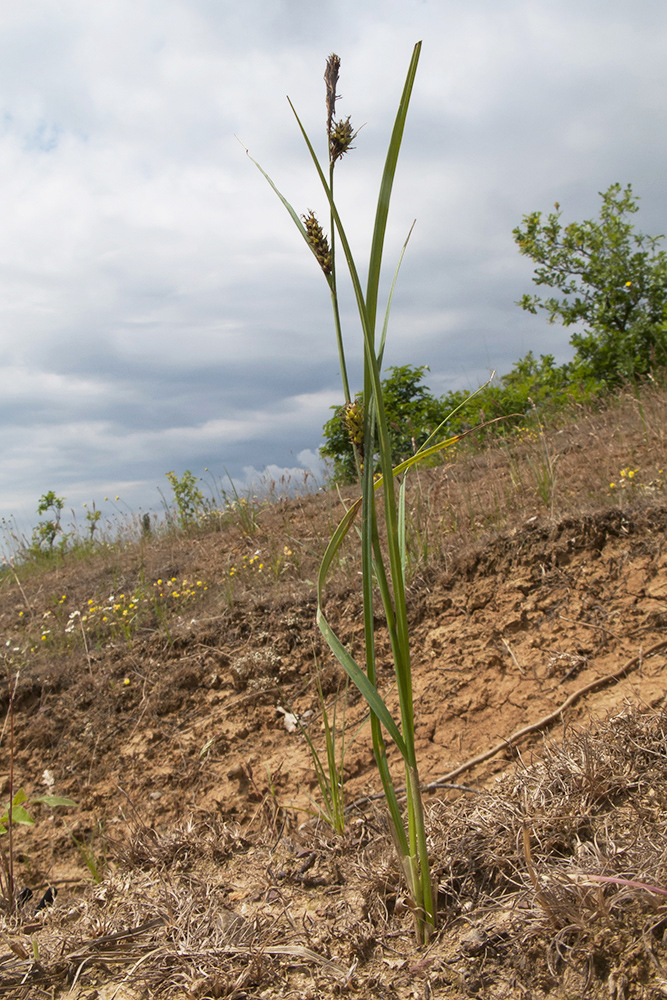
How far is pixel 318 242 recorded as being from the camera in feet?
4.13

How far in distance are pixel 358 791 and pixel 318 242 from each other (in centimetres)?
188

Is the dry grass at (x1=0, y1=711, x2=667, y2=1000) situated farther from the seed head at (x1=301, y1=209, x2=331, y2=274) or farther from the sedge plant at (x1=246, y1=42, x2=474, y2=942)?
the seed head at (x1=301, y1=209, x2=331, y2=274)

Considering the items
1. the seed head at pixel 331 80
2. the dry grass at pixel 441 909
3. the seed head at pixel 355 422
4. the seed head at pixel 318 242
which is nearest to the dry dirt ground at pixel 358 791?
the dry grass at pixel 441 909

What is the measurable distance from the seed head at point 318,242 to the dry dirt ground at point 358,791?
4.53 ft

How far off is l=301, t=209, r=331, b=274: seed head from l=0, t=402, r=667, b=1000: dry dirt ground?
1.38 metres

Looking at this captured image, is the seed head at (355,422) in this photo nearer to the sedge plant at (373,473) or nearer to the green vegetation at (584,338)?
the sedge plant at (373,473)

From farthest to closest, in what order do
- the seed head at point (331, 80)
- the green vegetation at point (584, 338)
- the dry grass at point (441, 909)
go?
the green vegetation at point (584, 338) < the dry grass at point (441, 909) < the seed head at point (331, 80)

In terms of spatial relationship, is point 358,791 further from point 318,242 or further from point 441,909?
point 318,242

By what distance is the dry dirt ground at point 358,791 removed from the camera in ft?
4.47

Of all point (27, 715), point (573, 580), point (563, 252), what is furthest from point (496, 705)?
point (563, 252)

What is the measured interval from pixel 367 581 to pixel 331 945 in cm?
93

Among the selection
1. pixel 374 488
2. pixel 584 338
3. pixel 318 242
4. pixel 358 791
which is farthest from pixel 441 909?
pixel 584 338

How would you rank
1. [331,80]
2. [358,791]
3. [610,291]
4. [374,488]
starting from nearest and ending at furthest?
[331,80] < [374,488] < [358,791] < [610,291]

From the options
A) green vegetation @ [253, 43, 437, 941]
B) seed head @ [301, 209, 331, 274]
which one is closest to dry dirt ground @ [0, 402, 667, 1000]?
green vegetation @ [253, 43, 437, 941]
